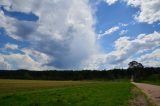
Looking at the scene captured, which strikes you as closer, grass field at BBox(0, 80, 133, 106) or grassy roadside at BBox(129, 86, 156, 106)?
grass field at BBox(0, 80, 133, 106)

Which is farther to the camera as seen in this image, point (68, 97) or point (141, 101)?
point (68, 97)

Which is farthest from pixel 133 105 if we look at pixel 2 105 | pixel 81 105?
pixel 2 105

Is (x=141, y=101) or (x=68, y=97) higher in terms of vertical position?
(x=68, y=97)

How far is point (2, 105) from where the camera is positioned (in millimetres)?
20609

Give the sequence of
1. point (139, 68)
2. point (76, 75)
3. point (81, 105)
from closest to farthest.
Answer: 1. point (81, 105)
2. point (139, 68)
3. point (76, 75)

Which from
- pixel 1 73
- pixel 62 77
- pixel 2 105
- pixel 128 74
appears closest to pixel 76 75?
pixel 62 77

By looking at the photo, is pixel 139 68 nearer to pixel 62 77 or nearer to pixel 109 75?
pixel 109 75

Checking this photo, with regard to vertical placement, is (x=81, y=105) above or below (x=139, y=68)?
below

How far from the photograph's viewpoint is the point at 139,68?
560ft

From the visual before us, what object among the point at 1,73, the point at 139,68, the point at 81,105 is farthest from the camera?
the point at 1,73

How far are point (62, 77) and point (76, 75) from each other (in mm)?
9706

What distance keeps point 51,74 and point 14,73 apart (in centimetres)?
2612

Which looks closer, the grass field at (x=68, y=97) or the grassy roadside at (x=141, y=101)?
the grass field at (x=68, y=97)

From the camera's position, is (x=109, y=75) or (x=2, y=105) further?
(x=109, y=75)
